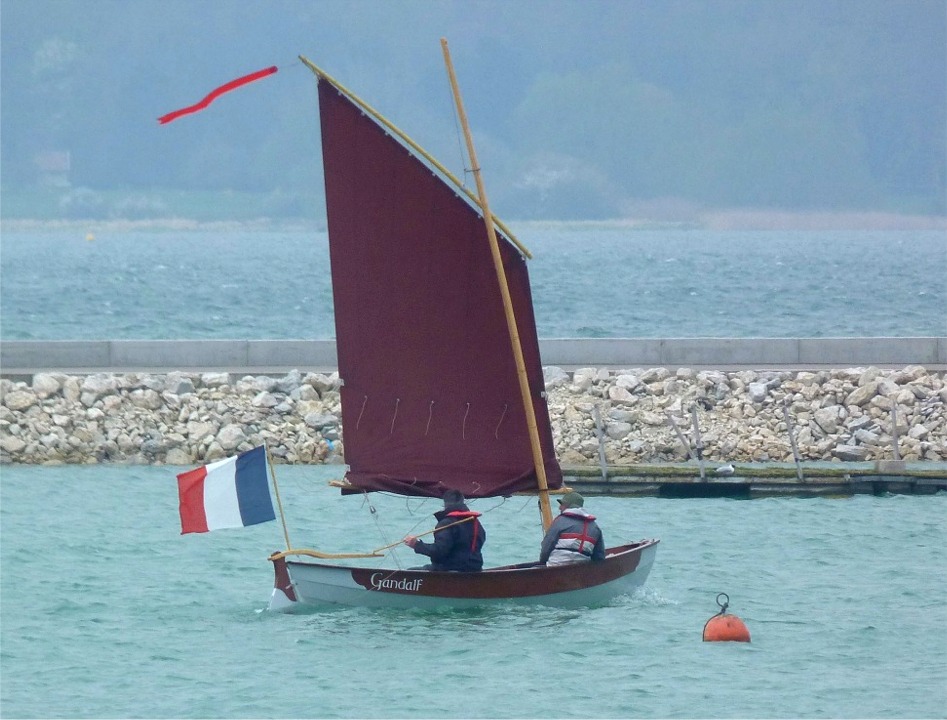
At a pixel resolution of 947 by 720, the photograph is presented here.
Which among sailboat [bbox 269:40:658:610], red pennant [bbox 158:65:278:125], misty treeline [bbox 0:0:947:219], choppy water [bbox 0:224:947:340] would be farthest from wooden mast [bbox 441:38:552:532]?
misty treeline [bbox 0:0:947:219]

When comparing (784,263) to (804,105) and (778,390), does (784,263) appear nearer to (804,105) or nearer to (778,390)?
(804,105)

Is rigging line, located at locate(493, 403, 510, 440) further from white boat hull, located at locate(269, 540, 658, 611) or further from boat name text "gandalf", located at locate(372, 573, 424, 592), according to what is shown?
boat name text "gandalf", located at locate(372, 573, 424, 592)

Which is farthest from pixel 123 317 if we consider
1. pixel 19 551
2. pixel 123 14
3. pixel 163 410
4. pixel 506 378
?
pixel 123 14

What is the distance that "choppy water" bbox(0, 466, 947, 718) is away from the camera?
12352mm

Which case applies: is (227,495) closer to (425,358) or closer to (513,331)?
(425,358)

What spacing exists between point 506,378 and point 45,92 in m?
163

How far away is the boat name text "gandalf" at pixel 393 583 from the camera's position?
14.1 metres

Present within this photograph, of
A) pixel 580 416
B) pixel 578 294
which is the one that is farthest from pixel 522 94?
pixel 580 416

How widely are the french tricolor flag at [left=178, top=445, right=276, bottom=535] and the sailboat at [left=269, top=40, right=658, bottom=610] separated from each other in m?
1.03

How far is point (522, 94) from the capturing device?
165 meters

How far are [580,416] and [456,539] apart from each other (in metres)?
10.7

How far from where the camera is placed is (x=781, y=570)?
17.3m

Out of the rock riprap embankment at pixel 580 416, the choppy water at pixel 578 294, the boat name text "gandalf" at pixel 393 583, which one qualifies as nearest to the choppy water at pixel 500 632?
the boat name text "gandalf" at pixel 393 583

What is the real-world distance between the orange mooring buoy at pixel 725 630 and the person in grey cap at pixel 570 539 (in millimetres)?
1264
